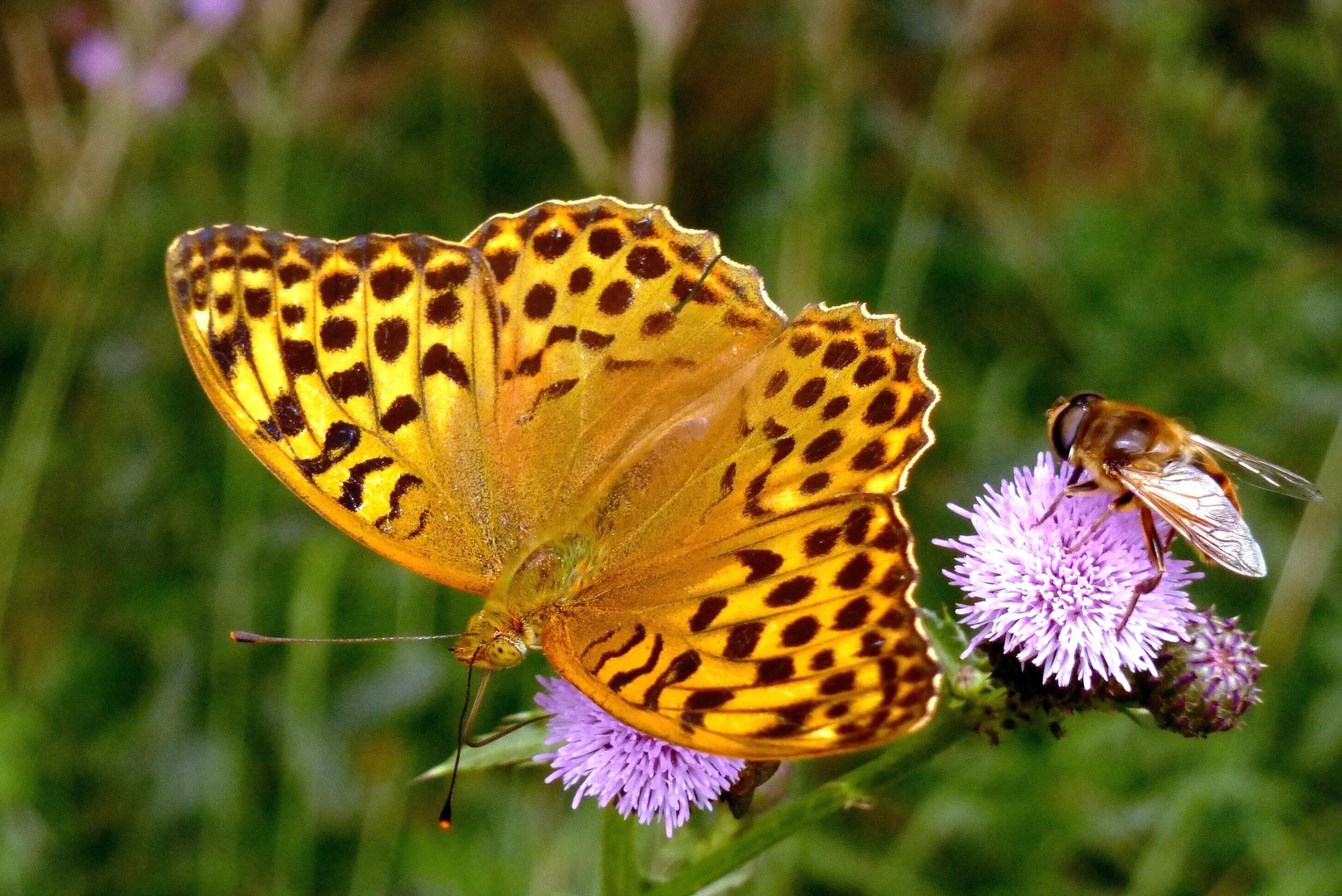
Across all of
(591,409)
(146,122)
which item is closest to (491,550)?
(591,409)

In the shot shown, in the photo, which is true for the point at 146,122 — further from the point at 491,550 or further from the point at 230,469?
the point at 491,550

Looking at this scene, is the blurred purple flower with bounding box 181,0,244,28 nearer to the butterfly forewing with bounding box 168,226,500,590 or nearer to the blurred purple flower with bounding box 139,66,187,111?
the blurred purple flower with bounding box 139,66,187,111

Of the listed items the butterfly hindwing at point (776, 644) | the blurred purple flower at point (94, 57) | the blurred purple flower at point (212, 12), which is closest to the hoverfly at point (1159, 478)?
the butterfly hindwing at point (776, 644)

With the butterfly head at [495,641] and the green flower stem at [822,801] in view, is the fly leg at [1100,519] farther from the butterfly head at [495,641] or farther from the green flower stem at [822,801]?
the butterfly head at [495,641]

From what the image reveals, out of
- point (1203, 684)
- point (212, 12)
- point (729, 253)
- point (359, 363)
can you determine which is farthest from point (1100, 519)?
point (212, 12)

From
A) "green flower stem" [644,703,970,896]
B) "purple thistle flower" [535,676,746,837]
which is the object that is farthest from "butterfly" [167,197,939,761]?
"green flower stem" [644,703,970,896]
